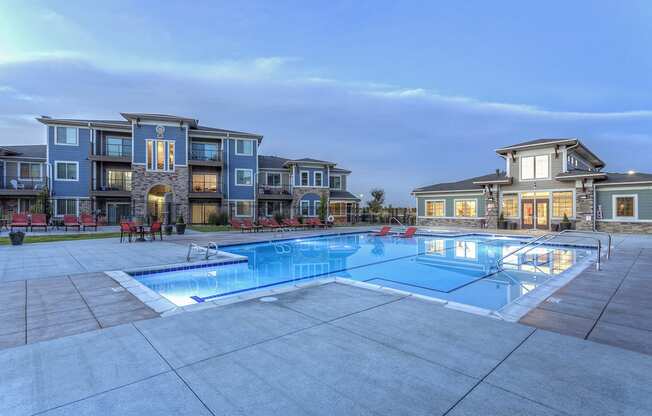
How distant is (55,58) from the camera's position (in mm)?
24453

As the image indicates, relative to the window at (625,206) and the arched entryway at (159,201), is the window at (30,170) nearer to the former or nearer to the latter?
the arched entryway at (159,201)

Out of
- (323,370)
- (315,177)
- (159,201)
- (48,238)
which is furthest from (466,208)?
(159,201)

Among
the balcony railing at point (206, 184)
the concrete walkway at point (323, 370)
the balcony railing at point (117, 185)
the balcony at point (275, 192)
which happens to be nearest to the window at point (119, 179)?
the balcony railing at point (117, 185)

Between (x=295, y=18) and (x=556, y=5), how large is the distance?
57.8ft

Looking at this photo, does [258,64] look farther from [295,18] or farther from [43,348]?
[43,348]

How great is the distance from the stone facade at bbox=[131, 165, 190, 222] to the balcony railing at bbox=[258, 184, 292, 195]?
6569 mm

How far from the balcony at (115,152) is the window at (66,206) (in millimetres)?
3972

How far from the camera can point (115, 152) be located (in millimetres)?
25547

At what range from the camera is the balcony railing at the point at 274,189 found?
98.1ft

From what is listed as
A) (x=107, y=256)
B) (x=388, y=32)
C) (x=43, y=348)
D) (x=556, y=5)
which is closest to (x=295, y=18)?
(x=388, y=32)

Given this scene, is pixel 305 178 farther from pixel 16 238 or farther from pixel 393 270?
pixel 393 270

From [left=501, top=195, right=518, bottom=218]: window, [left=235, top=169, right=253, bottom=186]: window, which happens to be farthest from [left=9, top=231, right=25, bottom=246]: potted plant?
[left=501, top=195, right=518, bottom=218]: window

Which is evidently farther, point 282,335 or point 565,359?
point 282,335

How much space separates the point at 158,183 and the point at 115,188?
3.75m
